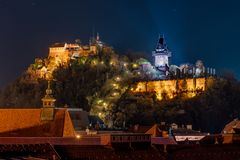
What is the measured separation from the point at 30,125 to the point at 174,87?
86621 millimetres

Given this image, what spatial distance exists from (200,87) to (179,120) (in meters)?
17.4

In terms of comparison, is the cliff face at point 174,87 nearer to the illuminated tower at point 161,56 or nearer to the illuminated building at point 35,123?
the illuminated tower at point 161,56

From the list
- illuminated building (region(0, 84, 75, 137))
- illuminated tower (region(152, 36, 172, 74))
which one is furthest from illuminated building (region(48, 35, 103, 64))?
illuminated building (region(0, 84, 75, 137))

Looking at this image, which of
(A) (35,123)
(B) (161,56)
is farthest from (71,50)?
(A) (35,123)

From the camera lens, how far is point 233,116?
385ft

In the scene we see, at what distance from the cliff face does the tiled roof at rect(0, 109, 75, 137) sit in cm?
8106

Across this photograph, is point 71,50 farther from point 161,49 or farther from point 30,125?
point 30,125

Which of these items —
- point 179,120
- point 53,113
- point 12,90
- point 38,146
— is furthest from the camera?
point 12,90

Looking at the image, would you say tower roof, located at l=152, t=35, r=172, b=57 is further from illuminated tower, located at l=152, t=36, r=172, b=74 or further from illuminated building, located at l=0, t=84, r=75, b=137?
illuminated building, located at l=0, t=84, r=75, b=137

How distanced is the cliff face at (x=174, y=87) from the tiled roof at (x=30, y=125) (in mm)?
81060

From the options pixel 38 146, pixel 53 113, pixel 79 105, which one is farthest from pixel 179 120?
pixel 38 146

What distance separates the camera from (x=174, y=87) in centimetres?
13112

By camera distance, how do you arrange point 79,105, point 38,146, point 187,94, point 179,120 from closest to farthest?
point 38,146, point 179,120, point 79,105, point 187,94

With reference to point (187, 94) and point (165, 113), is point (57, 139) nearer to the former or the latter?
point (165, 113)
